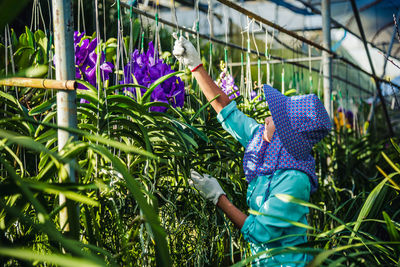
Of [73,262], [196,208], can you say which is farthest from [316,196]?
[73,262]

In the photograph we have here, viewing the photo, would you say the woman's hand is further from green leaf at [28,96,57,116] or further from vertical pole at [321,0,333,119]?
vertical pole at [321,0,333,119]

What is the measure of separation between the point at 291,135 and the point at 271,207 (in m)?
0.24

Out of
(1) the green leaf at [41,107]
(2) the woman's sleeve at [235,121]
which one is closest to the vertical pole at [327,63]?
(2) the woman's sleeve at [235,121]

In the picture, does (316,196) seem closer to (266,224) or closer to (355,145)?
(355,145)

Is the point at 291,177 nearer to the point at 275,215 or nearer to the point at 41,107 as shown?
the point at 275,215

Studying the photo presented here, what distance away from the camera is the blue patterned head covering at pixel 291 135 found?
1447mm

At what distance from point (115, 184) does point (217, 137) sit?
22.5 inches

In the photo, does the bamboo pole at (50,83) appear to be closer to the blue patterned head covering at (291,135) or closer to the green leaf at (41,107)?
the green leaf at (41,107)

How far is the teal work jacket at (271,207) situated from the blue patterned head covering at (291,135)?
33 mm

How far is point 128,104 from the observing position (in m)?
1.20

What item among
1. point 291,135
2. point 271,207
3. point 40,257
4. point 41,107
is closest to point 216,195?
point 271,207

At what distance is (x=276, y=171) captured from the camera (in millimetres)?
1479

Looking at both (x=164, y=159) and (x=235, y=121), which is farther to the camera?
(x=235, y=121)

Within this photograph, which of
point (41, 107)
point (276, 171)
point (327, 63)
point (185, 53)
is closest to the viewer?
point (41, 107)
